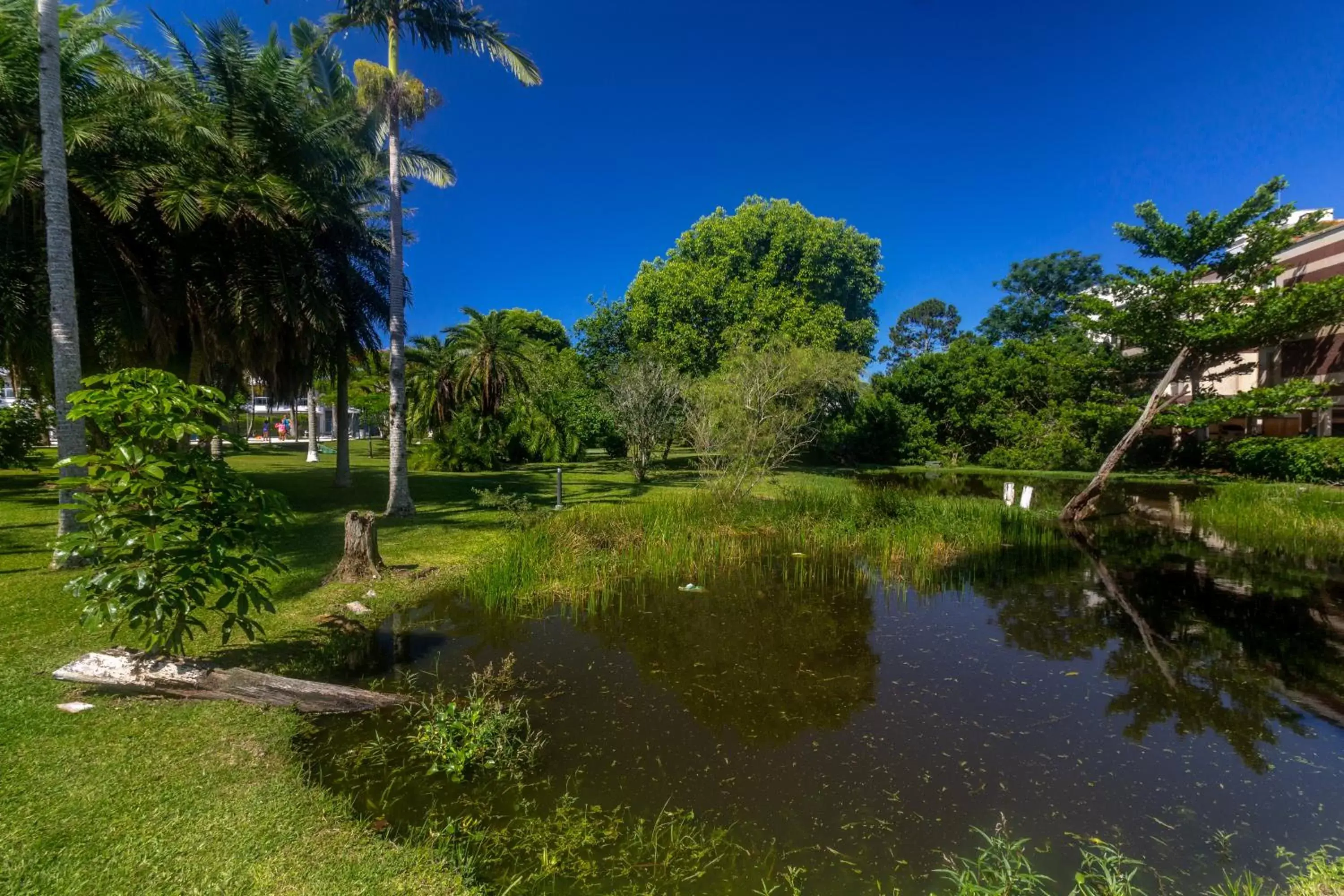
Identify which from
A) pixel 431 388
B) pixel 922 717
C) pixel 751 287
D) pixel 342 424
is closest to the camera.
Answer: pixel 922 717

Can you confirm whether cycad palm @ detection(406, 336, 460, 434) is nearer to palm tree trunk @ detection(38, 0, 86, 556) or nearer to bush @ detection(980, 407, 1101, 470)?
palm tree trunk @ detection(38, 0, 86, 556)

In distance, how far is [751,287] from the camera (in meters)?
27.1

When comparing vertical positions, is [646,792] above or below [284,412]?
below

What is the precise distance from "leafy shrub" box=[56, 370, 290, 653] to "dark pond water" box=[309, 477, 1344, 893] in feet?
4.79

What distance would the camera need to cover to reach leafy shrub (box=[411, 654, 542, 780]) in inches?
151

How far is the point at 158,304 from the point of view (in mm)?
11852

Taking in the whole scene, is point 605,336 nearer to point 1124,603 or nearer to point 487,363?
point 487,363

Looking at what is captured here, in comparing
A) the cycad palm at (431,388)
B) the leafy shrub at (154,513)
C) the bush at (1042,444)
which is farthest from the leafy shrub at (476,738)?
the bush at (1042,444)

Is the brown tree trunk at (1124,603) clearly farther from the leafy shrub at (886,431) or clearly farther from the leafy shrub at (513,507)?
the leafy shrub at (886,431)

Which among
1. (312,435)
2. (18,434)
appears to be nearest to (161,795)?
(18,434)

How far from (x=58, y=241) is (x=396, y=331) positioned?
5465mm

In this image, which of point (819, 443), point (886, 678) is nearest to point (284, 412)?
point (819, 443)

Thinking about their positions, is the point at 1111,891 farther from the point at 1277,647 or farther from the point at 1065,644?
the point at 1277,647

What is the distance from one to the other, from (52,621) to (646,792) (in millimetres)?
6461
